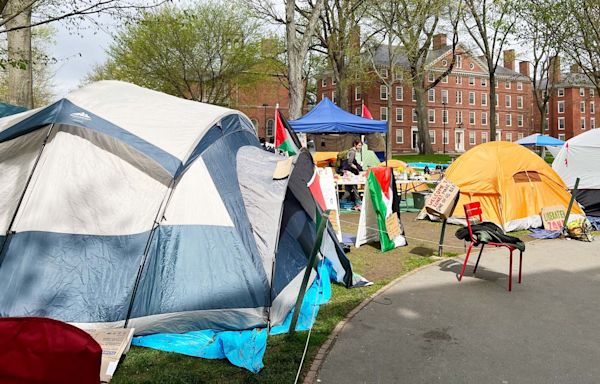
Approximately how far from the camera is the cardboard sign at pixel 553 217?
10.5 metres

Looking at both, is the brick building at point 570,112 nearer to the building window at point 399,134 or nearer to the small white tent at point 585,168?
the building window at point 399,134

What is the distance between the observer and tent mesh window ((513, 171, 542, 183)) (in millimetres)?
10758

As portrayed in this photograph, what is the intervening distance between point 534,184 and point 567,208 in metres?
0.88

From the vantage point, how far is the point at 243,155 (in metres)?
5.68

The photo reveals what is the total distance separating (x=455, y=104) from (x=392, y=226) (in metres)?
61.6

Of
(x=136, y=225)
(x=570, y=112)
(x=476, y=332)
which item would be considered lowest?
(x=476, y=332)

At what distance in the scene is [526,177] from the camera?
35.4 ft

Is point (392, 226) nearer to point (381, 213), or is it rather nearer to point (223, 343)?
point (381, 213)

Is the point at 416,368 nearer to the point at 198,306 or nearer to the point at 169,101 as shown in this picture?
the point at 198,306

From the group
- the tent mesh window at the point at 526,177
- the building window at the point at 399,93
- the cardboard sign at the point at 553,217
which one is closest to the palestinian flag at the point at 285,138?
the tent mesh window at the point at 526,177

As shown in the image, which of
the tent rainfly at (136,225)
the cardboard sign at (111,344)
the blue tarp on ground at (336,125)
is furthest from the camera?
the blue tarp on ground at (336,125)

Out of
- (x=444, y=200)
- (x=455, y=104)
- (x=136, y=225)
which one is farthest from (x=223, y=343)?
(x=455, y=104)

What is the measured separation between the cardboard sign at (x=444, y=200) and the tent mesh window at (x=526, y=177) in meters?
3.76

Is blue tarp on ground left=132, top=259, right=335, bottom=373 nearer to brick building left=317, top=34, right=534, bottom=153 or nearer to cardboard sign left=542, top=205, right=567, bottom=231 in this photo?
cardboard sign left=542, top=205, right=567, bottom=231
